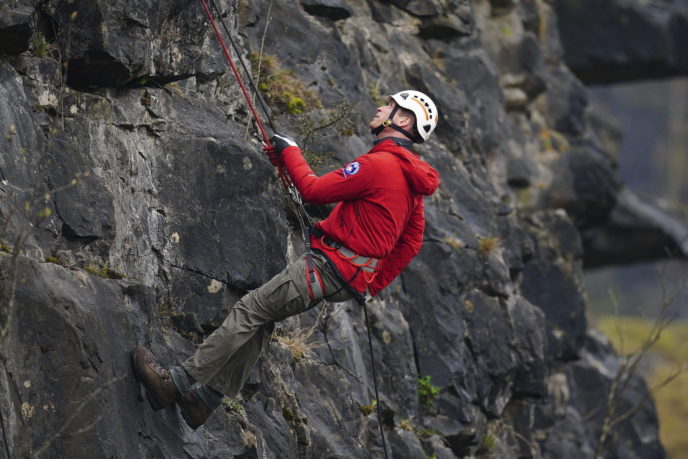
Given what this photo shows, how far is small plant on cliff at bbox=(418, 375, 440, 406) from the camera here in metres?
13.4

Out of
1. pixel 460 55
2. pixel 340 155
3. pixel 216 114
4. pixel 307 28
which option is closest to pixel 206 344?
pixel 216 114

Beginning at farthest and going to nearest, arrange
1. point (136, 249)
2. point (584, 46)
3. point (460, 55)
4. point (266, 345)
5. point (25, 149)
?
point (584, 46) < point (460, 55) < point (266, 345) < point (136, 249) < point (25, 149)

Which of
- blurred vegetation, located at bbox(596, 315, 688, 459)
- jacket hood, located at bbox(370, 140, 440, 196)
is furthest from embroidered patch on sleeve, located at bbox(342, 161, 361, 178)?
blurred vegetation, located at bbox(596, 315, 688, 459)

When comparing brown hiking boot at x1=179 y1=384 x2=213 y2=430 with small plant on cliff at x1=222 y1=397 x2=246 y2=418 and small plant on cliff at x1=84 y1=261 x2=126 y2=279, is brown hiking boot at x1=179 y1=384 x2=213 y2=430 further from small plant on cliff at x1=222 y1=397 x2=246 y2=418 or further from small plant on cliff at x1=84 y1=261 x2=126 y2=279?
small plant on cliff at x1=84 y1=261 x2=126 y2=279

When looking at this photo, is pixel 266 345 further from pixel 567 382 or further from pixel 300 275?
pixel 567 382

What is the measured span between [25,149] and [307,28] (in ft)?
18.9

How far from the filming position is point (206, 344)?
913cm

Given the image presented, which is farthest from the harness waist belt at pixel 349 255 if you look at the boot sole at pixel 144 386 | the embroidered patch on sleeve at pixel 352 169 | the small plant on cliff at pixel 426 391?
the small plant on cliff at pixel 426 391

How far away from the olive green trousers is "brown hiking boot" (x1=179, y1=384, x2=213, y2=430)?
131 mm

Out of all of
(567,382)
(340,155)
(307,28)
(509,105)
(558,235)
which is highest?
(307,28)

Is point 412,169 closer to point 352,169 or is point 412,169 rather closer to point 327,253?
point 352,169

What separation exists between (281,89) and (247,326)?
4.39 m

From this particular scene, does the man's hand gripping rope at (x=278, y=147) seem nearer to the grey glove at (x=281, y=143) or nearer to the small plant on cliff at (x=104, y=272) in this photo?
the grey glove at (x=281, y=143)

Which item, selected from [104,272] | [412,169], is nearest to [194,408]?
[104,272]
